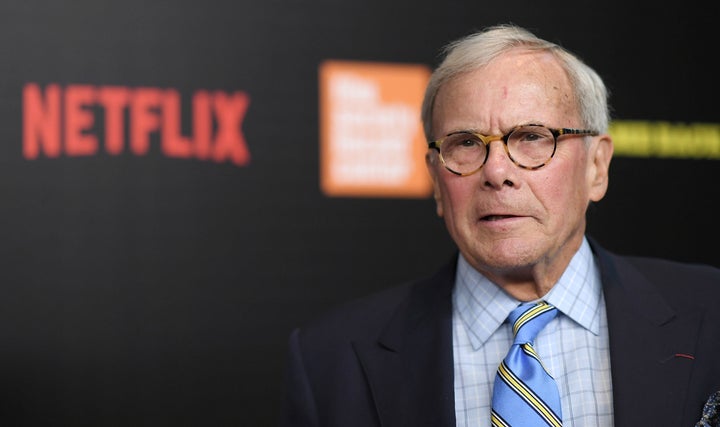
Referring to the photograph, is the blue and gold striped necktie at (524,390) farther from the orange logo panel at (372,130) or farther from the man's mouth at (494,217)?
the orange logo panel at (372,130)

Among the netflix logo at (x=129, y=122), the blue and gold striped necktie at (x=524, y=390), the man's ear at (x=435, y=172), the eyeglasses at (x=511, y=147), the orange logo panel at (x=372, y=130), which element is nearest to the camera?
the blue and gold striped necktie at (x=524, y=390)

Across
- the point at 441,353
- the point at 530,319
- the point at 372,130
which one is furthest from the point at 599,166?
the point at 372,130

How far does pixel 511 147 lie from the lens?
1.81 m

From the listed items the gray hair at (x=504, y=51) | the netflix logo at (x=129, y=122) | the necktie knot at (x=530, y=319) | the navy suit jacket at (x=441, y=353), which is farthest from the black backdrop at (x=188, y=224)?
the necktie knot at (x=530, y=319)

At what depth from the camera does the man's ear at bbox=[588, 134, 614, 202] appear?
1.95m

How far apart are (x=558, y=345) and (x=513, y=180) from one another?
12.8 inches

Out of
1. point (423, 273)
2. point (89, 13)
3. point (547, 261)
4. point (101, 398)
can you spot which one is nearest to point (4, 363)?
point (101, 398)

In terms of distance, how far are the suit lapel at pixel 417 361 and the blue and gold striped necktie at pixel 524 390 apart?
99 millimetres

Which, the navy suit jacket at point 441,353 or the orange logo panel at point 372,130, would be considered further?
the orange logo panel at point 372,130

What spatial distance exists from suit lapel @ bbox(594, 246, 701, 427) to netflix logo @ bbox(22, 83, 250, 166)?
1.60m

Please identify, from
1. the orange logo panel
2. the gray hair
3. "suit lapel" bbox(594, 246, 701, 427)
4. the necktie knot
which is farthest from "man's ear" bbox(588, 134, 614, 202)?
the orange logo panel

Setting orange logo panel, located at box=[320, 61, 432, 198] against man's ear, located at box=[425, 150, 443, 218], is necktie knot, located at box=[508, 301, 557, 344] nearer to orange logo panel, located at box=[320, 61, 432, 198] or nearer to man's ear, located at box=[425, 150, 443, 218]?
man's ear, located at box=[425, 150, 443, 218]

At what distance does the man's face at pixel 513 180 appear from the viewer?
1.80 meters

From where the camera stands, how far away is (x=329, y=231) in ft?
10.9
